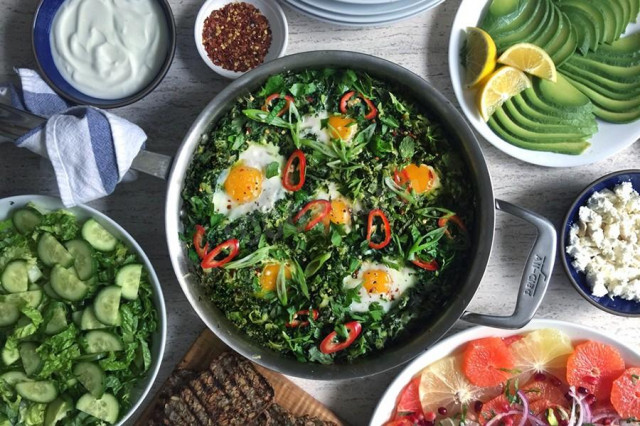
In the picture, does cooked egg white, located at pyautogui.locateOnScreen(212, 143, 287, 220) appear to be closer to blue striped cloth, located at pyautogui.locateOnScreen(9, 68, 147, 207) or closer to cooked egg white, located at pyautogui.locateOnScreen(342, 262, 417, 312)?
blue striped cloth, located at pyautogui.locateOnScreen(9, 68, 147, 207)

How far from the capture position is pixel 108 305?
3186 millimetres

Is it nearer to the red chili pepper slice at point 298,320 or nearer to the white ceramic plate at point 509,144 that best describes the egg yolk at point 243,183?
the red chili pepper slice at point 298,320

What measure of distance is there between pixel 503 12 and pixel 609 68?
0.63m

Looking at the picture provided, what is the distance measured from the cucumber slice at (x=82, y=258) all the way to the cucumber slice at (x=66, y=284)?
4 cm

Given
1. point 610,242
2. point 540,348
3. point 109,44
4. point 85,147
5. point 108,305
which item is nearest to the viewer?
point 85,147

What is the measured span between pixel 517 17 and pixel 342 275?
161 centimetres

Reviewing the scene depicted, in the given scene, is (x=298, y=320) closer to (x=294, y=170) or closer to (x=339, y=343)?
(x=339, y=343)

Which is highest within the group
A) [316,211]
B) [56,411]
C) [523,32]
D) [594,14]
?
[594,14]

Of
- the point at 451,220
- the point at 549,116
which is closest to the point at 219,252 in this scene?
the point at 451,220

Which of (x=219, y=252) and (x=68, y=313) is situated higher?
(x=219, y=252)

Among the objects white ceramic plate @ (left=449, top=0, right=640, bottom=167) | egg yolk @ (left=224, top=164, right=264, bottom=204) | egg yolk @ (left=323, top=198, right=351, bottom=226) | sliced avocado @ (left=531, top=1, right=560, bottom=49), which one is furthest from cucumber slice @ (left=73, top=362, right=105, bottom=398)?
sliced avocado @ (left=531, top=1, right=560, bottom=49)

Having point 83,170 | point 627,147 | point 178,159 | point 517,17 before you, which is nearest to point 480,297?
point 627,147

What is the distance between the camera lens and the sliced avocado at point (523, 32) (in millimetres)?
3404

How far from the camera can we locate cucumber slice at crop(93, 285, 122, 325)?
318 cm
